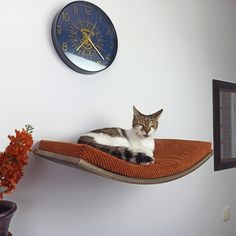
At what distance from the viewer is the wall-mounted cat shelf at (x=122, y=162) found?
73 centimetres

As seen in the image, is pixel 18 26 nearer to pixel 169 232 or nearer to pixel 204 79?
pixel 204 79

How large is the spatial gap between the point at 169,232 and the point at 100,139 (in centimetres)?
88

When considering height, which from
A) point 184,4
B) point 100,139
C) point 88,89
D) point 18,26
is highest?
point 184,4

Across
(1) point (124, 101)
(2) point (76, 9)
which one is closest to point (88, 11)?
(2) point (76, 9)

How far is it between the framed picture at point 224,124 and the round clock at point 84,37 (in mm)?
1001

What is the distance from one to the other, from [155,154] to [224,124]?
106cm

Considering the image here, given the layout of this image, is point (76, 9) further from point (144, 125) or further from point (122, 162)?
point (122, 162)

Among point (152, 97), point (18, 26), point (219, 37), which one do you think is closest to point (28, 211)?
point (18, 26)

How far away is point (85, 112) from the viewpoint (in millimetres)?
1218

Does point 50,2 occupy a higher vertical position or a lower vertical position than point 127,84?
higher

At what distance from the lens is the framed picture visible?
1.87 meters

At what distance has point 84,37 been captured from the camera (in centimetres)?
118

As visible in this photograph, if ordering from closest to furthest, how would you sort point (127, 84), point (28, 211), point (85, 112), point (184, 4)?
point (28, 211) < point (85, 112) < point (127, 84) < point (184, 4)

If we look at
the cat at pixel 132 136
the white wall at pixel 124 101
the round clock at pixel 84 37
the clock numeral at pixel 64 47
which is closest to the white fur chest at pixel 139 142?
the cat at pixel 132 136
